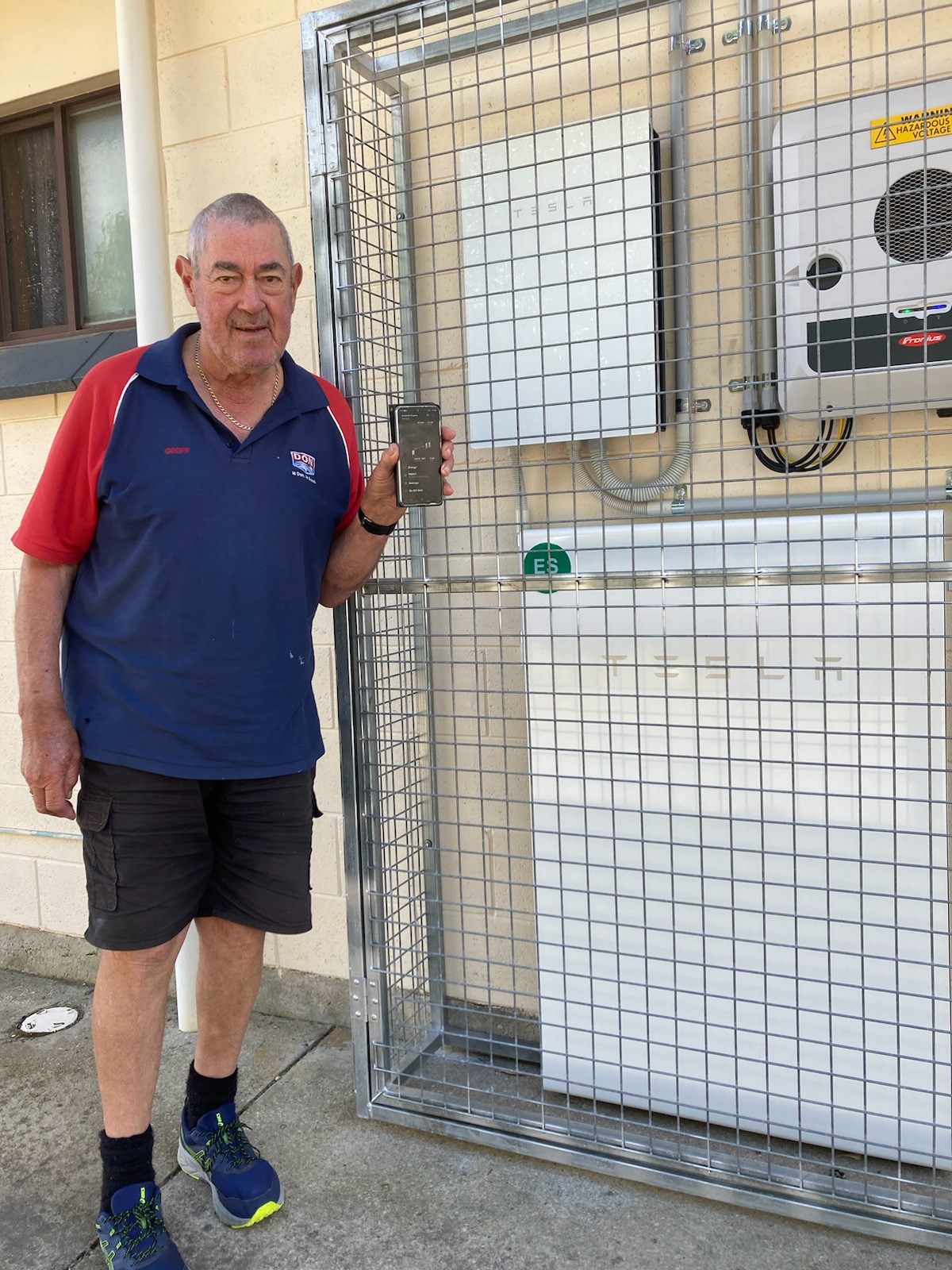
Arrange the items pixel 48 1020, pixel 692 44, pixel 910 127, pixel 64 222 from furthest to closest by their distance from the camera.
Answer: pixel 64 222 < pixel 48 1020 < pixel 692 44 < pixel 910 127

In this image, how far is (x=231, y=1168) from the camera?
1.83 metres

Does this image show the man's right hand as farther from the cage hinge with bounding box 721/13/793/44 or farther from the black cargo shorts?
the cage hinge with bounding box 721/13/793/44

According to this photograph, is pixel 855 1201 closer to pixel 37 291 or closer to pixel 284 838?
pixel 284 838

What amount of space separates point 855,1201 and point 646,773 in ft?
2.70

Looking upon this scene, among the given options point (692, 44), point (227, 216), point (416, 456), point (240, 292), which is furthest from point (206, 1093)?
point (692, 44)

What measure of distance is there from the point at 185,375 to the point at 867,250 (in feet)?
3.91

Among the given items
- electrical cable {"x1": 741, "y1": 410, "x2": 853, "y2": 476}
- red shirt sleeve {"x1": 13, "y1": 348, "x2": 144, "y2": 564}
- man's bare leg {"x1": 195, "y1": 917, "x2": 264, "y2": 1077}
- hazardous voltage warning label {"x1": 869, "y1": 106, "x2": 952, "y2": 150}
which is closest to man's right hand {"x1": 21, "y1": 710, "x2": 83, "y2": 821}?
red shirt sleeve {"x1": 13, "y1": 348, "x2": 144, "y2": 564}

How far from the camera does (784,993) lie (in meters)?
1.85

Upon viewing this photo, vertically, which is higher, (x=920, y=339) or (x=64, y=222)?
(x=64, y=222)

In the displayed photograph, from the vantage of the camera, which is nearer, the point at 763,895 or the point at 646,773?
the point at 763,895

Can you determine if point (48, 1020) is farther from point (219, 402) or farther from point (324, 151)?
point (324, 151)

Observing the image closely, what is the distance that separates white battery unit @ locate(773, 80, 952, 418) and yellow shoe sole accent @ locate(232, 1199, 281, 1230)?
5.74ft

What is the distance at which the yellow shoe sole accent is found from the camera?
1798mm

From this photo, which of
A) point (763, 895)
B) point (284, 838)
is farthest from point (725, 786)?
point (284, 838)
